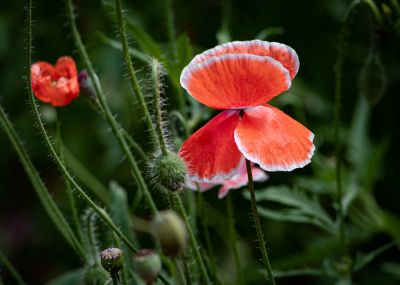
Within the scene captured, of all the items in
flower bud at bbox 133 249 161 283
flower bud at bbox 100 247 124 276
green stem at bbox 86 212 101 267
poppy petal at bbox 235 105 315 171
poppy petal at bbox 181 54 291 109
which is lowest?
green stem at bbox 86 212 101 267

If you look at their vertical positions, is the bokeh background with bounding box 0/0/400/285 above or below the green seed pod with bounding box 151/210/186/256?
below

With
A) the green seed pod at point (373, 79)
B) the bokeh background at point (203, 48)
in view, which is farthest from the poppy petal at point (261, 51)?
the bokeh background at point (203, 48)

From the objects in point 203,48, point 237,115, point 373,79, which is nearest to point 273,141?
point 237,115

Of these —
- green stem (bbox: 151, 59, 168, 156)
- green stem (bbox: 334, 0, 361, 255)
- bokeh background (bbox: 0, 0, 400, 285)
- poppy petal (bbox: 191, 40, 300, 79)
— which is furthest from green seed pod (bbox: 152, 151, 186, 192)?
bokeh background (bbox: 0, 0, 400, 285)

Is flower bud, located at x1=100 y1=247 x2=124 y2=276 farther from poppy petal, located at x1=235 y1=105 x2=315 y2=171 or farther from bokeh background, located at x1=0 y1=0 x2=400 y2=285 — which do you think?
bokeh background, located at x1=0 y1=0 x2=400 y2=285

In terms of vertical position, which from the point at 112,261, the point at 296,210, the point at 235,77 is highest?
the point at 235,77

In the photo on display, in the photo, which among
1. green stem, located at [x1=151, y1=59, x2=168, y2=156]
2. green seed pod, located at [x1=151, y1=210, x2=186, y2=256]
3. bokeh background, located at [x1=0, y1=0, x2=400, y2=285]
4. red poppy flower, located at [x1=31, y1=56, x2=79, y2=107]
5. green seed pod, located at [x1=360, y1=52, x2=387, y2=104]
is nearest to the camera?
green seed pod, located at [x1=151, y1=210, x2=186, y2=256]

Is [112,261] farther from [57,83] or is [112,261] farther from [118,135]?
[57,83]
